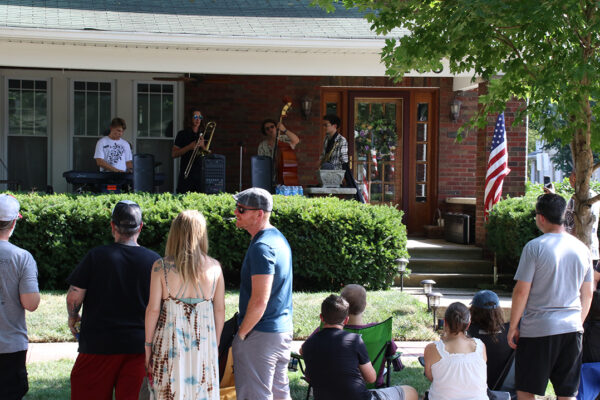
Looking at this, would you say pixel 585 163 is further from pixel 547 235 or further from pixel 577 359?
pixel 577 359

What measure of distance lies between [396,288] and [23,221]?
4852 millimetres

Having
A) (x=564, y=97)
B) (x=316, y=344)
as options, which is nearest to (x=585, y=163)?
(x=564, y=97)

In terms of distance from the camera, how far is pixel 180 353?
3.65m

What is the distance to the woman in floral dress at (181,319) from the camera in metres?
3.64

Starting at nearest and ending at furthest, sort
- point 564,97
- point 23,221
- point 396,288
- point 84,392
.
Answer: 1. point 84,392
2. point 564,97
3. point 23,221
4. point 396,288

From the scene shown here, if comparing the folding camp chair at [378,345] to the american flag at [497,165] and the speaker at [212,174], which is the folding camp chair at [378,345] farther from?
the speaker at [212,174]

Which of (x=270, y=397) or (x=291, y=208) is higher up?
(x=291, y=208)

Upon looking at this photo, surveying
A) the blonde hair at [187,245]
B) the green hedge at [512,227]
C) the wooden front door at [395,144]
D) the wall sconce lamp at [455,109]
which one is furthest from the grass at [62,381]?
the wall sconce lamp at [455,109]

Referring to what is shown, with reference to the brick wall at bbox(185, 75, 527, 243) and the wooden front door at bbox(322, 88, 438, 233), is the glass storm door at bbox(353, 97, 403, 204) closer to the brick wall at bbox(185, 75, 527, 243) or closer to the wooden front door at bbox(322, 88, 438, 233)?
the wooden front door at bbox(322, 88, 438, 233)

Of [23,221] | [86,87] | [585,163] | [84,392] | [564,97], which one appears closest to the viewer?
[84,392]


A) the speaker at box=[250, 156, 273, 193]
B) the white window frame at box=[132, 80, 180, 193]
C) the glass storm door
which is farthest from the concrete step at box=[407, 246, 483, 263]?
the white window frame at box=[132, 80, 180, 193]

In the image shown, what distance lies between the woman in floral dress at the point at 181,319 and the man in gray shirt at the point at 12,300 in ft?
2.72

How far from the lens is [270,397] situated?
3.99 m

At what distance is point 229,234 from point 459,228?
442 centimetres
